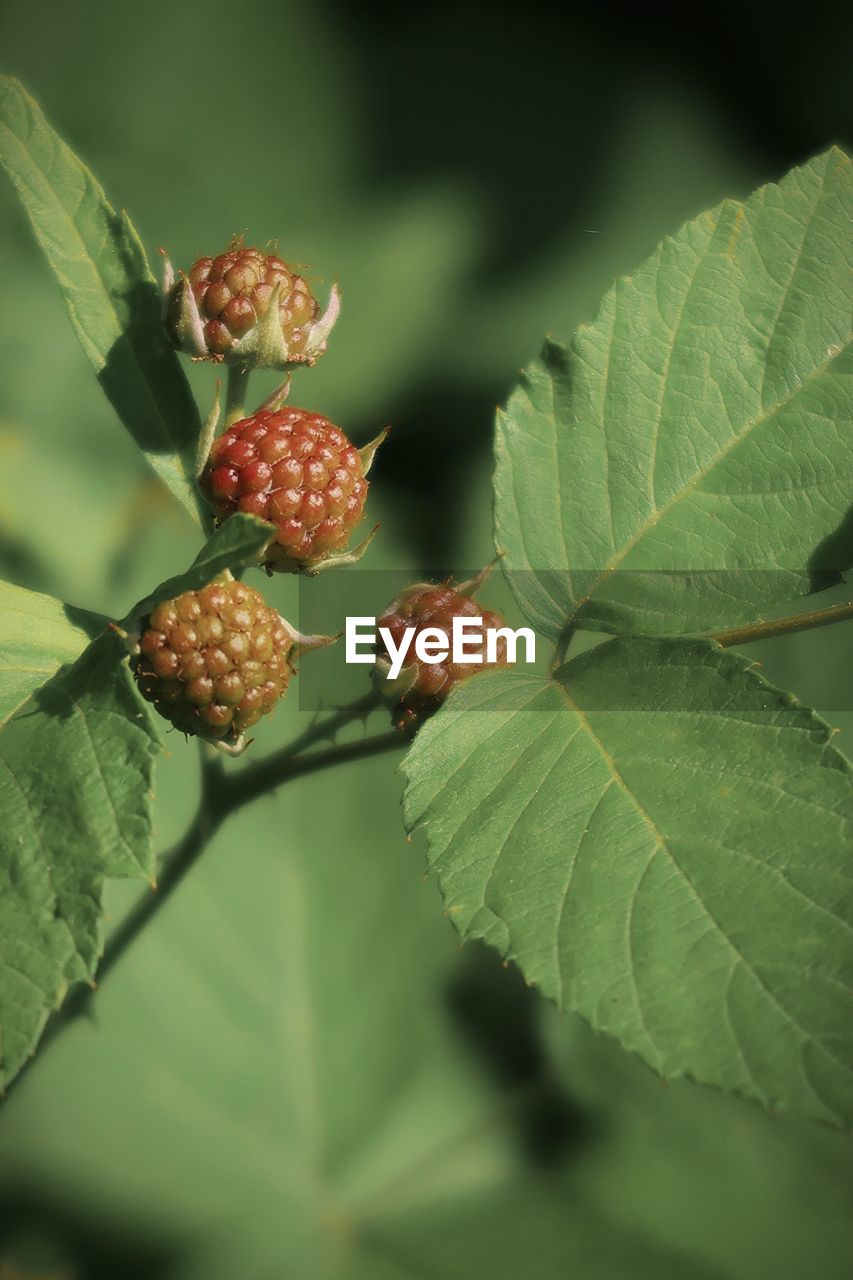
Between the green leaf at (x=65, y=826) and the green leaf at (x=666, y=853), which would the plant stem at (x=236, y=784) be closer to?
the green leaf at (x=666, y=853)

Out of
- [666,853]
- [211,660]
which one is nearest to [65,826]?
[211,660]

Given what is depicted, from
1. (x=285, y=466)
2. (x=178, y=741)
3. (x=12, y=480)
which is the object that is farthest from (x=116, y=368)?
(x=12, y=480)

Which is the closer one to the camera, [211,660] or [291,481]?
[211,660]

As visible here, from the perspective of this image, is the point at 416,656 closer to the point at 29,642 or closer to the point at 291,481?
the point at 291,481

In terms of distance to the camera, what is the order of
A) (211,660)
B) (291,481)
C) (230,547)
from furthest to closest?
(291,481) < (211,660) < (230,547)

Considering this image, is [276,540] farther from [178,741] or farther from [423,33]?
[423,33]

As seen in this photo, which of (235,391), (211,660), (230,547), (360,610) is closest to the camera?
(230,547)

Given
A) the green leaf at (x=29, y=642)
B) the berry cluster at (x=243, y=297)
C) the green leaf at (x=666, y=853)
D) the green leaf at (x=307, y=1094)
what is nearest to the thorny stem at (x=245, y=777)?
the green leaf at (x=666, y=853)
